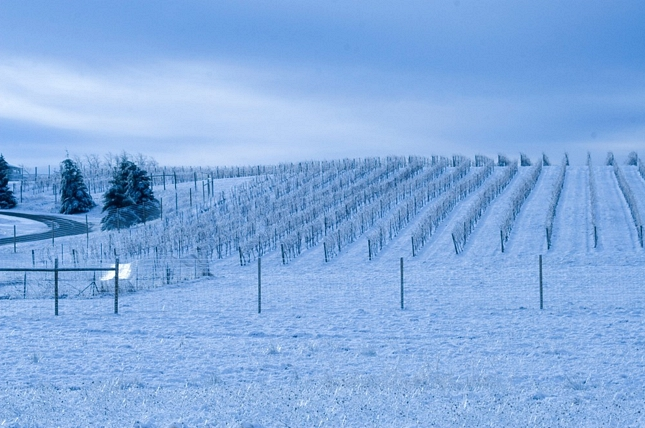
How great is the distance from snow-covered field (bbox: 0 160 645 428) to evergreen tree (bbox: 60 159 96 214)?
125ft

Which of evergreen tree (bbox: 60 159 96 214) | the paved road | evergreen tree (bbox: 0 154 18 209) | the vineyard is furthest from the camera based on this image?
evergreen tree (bbox: 0 154 18 209)

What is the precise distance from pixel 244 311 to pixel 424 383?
763cm

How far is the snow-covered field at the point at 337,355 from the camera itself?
23.7ft

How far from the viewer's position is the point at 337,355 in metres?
10.5

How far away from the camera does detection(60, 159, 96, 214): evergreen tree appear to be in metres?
56.9

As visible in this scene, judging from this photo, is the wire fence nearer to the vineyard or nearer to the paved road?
the vineyard

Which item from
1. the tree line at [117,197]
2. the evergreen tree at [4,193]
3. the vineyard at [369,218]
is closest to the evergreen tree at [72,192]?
the tree line at [117,197]

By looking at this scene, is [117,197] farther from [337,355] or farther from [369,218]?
[337,355]

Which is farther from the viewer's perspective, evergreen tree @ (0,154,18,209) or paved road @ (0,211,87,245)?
evergreen tree @ (0,154,18,209)

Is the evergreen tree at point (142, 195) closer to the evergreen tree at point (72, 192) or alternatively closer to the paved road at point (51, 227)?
the paved road at point (51, 227)

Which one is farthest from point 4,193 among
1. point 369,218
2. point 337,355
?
point 337,355

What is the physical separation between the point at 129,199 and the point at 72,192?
9879mm

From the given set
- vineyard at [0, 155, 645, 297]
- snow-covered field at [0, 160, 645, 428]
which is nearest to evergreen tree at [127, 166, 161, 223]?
vineyard at [0, 155, 645, 297]

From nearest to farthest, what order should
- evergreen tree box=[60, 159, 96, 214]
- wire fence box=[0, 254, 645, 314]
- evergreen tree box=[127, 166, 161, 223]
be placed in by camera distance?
wire fence box=[0, 254, 645, 314] < evergreen tree box=[127, 166, 161, 223] < evergreen tree box=[60, 159, 96, 214]
